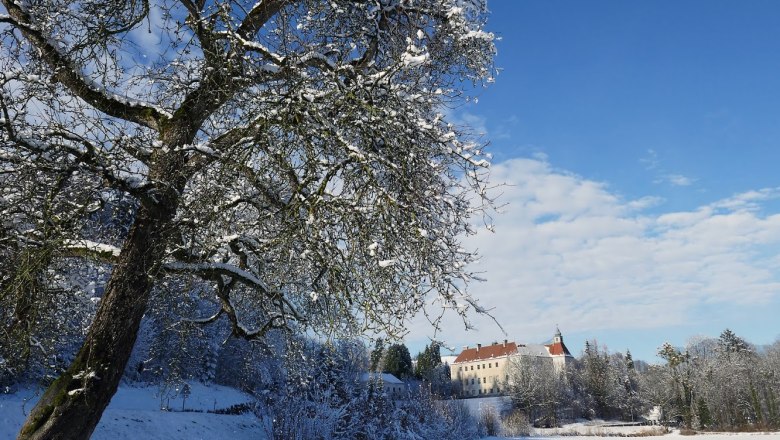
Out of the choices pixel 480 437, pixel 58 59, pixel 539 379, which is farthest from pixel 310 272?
pixel 539 379

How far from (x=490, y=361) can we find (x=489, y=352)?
1.73 metres

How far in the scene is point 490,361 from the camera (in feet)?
308

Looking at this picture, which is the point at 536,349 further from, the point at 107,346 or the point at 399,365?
the point at 107,346

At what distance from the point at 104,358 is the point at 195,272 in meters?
1.10

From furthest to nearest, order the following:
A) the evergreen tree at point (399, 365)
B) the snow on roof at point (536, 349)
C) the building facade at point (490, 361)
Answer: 1. the snow on roof at point (536, 349)
2. the building facade at point (490, 361)
3. the evergreen tree at point (399, 365)

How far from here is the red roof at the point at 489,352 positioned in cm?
9112

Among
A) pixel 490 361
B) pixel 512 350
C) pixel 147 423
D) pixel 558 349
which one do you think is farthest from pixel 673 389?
pixel 147 423

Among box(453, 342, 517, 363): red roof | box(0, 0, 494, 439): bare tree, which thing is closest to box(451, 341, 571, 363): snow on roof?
box(453, 342, 517, 363): red roof

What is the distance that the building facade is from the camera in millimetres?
90938

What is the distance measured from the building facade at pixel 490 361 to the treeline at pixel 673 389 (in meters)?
18.9

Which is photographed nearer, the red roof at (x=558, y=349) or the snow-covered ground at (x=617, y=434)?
the snow-covered ground at (x=617, y=434)

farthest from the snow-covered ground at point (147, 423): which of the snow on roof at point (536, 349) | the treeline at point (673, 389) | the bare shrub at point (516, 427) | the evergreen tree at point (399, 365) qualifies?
the snow on roof at point (536, 349)

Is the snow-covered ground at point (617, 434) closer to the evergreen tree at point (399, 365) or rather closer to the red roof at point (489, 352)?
the evergreen tree at point (399, 365)

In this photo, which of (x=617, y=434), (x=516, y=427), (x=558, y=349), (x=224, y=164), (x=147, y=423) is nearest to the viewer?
(x=224, y=164)
